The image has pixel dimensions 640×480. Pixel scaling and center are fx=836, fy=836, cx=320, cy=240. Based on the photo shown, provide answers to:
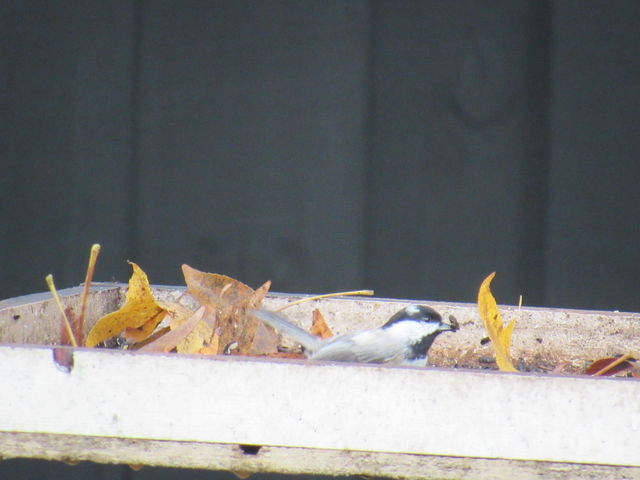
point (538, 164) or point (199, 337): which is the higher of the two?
point (538, 164)

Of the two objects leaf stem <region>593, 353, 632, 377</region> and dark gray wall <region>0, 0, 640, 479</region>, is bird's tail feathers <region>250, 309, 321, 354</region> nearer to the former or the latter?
leaf stem <region>593, 353, 632, 377</region>

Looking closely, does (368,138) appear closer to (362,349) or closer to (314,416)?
(362,349)

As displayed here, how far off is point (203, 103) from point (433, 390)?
0.88 m

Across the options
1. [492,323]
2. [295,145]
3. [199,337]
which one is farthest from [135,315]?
[295,145]

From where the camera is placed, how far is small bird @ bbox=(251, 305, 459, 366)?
28.6 inches

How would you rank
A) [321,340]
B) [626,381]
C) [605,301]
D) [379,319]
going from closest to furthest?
[626,381]
[321,340]
[379,319]
[605,301]

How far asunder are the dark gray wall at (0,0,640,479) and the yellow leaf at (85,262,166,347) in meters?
0.55

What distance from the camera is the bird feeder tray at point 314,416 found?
1.71ft

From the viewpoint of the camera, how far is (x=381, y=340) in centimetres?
75

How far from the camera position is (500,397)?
0.52 metres

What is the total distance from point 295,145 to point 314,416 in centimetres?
80

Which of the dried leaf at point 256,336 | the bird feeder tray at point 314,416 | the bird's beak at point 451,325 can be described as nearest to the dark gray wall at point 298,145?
the bird's beak at point 451,325

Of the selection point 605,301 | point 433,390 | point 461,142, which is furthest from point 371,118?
point 433,390

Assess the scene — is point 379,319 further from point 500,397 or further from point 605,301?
point 605,301
